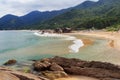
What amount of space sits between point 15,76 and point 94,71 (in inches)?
327

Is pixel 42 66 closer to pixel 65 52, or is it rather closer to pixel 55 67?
pixel 55 67

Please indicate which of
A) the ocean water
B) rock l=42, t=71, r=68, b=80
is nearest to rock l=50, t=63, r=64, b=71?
rock l=42, t=71, r=68, b=80

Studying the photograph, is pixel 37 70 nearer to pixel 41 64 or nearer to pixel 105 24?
pixel 41 64

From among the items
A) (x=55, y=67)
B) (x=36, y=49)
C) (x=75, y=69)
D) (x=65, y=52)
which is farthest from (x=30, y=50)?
(x=75, y=69)

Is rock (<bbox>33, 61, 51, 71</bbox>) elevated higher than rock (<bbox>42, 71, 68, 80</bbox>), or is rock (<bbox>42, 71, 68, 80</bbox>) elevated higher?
rock (<bbox>33, 61, 51, 71</bbox>)

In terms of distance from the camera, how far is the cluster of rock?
886 inches

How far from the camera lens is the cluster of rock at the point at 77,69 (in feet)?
73.9

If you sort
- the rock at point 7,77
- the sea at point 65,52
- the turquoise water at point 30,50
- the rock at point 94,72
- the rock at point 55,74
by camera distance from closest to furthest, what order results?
1. the rock at point 7,77
2. the rock at point 94,72
3. the rock at point 55,74
4. the sea at point 65,52
5. the turquoise water at point 30,50

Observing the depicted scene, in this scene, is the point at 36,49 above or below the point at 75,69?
below

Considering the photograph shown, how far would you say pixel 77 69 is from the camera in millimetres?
24594

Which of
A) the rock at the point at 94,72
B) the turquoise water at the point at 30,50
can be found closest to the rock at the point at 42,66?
the rock at the point at 94,72

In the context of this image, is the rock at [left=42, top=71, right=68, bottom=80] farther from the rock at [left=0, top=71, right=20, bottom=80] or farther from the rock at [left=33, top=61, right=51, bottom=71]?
the rock at [left=0, top=71, right=20, bottom=80]

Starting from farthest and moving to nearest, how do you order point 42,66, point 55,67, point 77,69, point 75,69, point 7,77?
point 42,66 → point 55,67 → point 75,69 → point 77,69 → point 7,77

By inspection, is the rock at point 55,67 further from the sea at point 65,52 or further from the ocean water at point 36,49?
the ocean water at point 36,49
